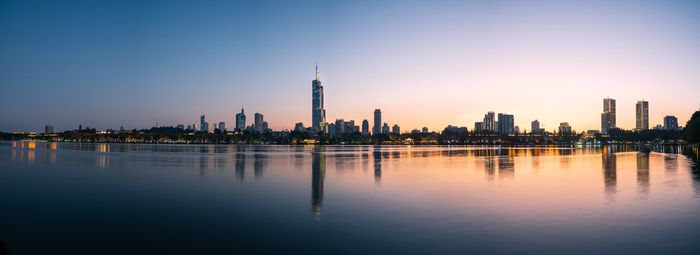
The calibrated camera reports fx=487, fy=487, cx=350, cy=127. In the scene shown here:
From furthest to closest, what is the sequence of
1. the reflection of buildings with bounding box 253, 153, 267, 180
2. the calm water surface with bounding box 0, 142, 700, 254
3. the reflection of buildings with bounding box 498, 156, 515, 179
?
the reflection of buildings with bounding box 253, 153, 267, 180 < the reflection of buildings with bounding box 498, 156, 515, 179 < the calm water surface with bounding box 0, 142, 700, 254

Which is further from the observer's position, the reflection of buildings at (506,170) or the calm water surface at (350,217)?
the reflection of buildings at (506,170)

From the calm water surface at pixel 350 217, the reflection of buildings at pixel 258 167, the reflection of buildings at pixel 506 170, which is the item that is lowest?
the calm water surface at pixel 350 217

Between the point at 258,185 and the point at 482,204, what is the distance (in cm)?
1368

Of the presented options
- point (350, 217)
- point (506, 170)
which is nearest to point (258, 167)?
point (506, 170)

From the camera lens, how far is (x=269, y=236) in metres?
13.9

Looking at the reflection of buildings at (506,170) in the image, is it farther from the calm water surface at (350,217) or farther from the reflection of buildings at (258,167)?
the reflection of buildings at (258,167)

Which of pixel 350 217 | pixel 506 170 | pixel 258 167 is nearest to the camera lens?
pixel 350 217

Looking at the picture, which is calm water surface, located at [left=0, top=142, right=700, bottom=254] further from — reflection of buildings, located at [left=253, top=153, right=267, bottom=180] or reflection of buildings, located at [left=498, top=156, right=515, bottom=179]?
reflection of buildings, located at [left=253, top=153, right=267, bottom=180]

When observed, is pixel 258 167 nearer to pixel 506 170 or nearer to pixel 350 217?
pixel 506 170

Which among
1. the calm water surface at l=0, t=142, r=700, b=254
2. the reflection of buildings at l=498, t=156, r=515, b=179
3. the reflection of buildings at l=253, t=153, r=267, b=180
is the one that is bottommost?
the calm water surface at l=0, t=142, r=700, b=254

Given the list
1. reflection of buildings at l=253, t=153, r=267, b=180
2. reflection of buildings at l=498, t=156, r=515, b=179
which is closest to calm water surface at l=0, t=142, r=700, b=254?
reflection of buildings at l=498, t=156, r=515, b=179

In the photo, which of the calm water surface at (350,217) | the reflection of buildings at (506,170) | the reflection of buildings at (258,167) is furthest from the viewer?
the reflection of buildings at (258,167)

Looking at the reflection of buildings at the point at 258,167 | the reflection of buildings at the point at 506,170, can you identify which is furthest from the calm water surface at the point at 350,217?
the reflection of buildings at the point at 258,167

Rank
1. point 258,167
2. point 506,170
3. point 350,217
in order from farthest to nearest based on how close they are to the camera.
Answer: point 258,167 → point 506,170 → point 350,217
